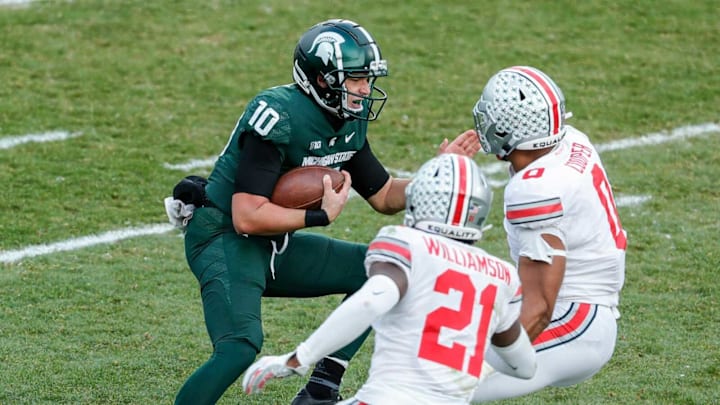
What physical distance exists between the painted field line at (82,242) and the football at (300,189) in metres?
2.66

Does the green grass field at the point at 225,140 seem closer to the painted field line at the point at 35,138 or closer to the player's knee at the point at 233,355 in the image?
the painted field line at the point at 35,138

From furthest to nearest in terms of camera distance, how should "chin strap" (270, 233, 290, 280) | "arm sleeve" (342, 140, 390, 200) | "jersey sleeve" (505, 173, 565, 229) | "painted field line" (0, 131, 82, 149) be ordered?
"painted field line" (0, 131, 82, 149) → "arm sleeve" (342, 140, 390, 200) → "chin strap" (270, 233, 290, 280) → "jersey sleeve" (505, 173, 565, 229)

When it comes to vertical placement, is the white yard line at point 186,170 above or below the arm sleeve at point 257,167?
below

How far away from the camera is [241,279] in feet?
15.5

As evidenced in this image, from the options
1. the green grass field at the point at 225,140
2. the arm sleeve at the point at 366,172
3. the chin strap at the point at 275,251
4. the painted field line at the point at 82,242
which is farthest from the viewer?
the painted field line at the point at 82,242

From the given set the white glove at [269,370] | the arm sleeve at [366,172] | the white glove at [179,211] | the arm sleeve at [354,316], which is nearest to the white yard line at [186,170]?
the white glove at [179,211]

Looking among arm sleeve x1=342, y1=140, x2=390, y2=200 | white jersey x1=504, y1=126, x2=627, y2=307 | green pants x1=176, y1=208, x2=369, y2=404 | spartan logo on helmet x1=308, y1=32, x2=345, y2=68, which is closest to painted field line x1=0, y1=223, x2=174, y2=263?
green pants x1=176, y1=208, x2=369, y2=404

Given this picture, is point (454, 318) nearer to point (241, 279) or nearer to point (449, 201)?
point (449, 201)

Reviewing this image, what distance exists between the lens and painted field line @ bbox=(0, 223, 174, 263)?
691 cm

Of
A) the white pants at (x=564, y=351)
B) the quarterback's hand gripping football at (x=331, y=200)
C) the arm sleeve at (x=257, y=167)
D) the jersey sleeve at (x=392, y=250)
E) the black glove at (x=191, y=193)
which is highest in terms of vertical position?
the jersey sleeve at (x=392, y=250)

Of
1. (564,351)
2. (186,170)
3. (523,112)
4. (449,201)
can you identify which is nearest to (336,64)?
(523,112)

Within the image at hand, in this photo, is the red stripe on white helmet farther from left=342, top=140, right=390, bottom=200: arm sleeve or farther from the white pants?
left=342, top=140, right=390, bottom=200: arm sleeve

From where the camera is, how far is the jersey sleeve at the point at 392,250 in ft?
11.8

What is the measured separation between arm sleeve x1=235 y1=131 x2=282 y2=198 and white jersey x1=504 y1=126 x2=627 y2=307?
946 mm
